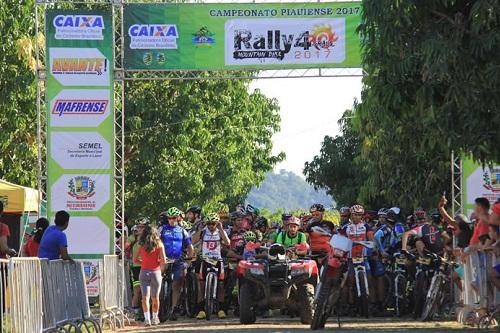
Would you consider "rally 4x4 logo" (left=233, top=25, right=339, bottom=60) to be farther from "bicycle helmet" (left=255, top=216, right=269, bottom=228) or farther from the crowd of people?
"bicycle helmet" (left=255, top=216, right=269, bottom=228)

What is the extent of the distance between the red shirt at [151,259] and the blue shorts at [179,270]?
47.7 inches

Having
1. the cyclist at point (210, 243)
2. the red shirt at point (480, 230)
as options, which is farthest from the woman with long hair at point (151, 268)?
the red shirt at point (480, 230)

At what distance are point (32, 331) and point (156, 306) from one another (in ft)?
23.3

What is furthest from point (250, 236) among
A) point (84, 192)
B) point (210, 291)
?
point (84, 192)

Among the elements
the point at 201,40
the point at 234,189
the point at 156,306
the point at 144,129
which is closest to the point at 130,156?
the point at 144,129

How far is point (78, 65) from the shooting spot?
23.2 metres

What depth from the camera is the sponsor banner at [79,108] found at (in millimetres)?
23125

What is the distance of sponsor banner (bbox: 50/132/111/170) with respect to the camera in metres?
23.1

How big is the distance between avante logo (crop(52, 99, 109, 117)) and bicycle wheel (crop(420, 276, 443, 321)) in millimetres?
7505

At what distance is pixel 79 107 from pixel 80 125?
0.35m

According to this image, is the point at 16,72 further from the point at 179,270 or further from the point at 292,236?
the point at 292,236

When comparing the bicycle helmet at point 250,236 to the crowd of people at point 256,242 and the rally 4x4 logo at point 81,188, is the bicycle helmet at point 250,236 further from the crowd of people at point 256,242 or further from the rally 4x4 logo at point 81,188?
the rally 4x4 logo at point 81,188

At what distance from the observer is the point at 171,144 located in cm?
4128

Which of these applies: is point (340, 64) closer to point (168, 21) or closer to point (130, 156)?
point (168, 21)
